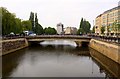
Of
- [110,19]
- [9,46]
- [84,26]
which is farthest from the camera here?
[84,26]

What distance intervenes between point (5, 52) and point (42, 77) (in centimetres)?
2144

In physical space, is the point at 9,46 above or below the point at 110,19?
below

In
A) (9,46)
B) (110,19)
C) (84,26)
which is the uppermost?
(110,19)

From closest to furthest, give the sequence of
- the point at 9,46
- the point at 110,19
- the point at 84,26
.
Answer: the point at 9,46 < the point at 110,19 < the point at 84,26

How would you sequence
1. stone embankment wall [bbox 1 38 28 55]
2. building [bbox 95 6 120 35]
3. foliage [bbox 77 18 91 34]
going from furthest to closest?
foliage [bbox 77 18 91 34]
building [bbox 95 6 120 35]
stone embankment wall [bbox 1 38 28 55]

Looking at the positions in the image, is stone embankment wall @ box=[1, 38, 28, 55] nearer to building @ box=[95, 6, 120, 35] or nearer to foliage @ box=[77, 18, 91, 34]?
building @ box=[95, 6, 120, 35]

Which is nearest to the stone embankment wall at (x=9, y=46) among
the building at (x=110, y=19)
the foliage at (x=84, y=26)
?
the building at (x=110, y=19)

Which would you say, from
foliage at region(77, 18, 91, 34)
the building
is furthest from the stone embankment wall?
foliage at region(77, 18, 91, 34)

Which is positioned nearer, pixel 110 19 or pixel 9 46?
pixel 9 46

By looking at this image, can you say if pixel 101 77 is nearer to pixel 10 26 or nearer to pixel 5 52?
pixel 5 52

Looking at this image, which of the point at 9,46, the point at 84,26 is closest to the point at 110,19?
the point at 84,26

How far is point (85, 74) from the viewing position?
25547 millimetres

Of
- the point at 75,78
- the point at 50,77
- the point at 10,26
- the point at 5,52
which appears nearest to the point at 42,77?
the point at 50,77

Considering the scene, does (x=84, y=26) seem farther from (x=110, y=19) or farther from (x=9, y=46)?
(x=9, y=46)
